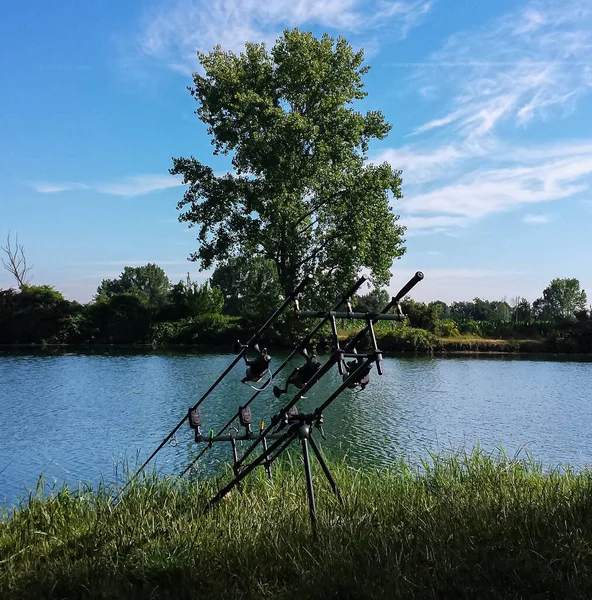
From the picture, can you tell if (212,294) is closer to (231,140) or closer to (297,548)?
(231,140)

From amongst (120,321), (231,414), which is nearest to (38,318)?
(120,321)

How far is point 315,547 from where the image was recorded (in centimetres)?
383

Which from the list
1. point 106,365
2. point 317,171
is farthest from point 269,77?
point 106,365

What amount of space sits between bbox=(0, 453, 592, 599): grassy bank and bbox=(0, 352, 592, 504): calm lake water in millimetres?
2135

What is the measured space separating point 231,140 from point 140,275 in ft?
199

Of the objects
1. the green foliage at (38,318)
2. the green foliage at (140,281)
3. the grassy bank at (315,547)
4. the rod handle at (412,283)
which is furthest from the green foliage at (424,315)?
the green foliage at (140,281)

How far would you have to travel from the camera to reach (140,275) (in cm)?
8644

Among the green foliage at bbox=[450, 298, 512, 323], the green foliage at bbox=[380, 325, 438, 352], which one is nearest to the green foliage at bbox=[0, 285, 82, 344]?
the green foliage at bbox=[380, 325, 438, 352]

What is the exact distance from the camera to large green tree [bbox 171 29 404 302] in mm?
27359

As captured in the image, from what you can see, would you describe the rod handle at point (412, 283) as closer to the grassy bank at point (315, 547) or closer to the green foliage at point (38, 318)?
the grassy bank at point (315, 547)

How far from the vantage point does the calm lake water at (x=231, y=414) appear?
10664 millimetres

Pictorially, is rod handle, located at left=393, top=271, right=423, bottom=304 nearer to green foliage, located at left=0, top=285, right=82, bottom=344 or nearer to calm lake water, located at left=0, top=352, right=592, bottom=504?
calm lake water, located at left=0, top=352, right=592, bottom=504

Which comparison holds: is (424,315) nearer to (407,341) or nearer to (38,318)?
(407,341)

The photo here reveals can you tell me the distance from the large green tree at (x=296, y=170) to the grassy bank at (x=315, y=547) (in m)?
22.4
